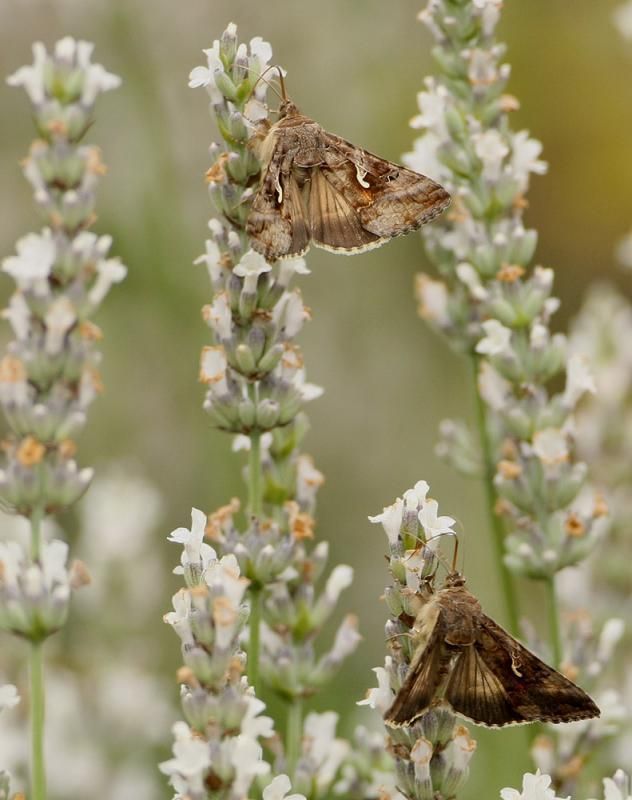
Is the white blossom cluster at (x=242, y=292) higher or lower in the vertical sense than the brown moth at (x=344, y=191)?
lower

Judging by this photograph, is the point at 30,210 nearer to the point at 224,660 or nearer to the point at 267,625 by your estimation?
the point at 267,625

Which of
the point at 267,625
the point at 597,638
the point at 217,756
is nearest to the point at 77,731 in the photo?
the point at 267,625

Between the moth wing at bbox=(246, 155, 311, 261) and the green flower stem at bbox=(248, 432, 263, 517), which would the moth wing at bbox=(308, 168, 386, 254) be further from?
the green flower stem at bbox=(248, 432, 263, 517)

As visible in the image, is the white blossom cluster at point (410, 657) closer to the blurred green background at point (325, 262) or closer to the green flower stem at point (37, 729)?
the green flower stem at point (37, 729)

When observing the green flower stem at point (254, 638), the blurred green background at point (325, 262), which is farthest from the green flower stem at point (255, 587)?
the blurred green background at point (325, 262)

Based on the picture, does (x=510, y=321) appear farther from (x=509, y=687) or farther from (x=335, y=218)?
(x=509, y=687)

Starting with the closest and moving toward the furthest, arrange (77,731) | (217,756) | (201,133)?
(217,756) → (77,731) → (201,133)

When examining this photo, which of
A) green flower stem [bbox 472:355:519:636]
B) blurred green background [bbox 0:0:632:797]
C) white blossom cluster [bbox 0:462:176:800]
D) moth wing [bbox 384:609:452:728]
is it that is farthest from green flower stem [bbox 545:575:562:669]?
white blossom cluster [bbox 0:462:176:800]

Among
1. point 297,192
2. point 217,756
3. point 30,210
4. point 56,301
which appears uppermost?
point 30,210
